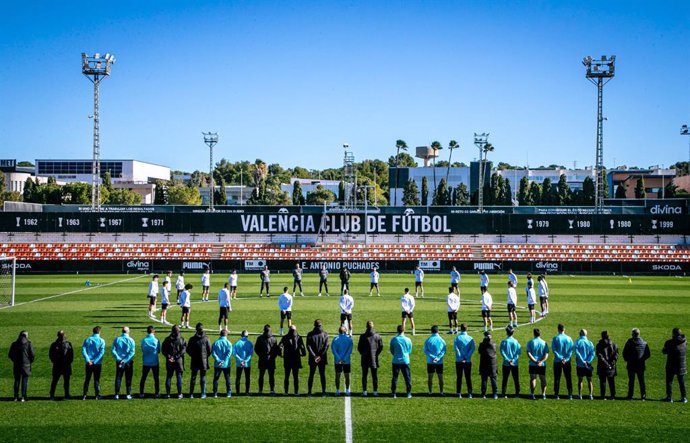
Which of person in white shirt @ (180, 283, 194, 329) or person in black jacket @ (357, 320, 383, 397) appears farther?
person in white shirt @ (180, 283, 194, 329)

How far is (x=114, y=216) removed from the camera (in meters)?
50.3

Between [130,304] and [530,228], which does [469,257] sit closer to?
[530,228]

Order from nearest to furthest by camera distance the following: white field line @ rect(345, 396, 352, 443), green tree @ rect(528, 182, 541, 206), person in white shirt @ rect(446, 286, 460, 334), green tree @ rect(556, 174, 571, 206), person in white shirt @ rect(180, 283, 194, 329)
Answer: white field line @ rect(345, 396, 352, 443) → person in white shirt @ rect(446, 286, 460, 334) → person in white shirt @ rect(180, 283, 194, 329) → green tree @ rect(556, 174, 571, 206) → green tree @ rect(528, 182, 541, 206)

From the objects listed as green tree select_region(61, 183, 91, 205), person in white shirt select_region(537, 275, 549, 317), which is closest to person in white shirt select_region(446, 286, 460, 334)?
person in white shirt select_region(537, 275, 549, 317)

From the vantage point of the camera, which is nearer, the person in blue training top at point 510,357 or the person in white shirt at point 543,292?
the person in blue training top at point 510,357

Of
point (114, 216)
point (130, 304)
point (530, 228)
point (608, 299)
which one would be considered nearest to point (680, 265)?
point (530, 228)

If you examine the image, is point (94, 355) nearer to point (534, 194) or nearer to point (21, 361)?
point (21, 361)

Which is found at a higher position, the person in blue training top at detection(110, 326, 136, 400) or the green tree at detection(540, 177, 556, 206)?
the green tree at detection(540, 177, 556, 206)

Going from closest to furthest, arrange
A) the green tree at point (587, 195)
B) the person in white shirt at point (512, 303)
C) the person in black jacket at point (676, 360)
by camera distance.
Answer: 1. the person in black jacket at point (676, 360)
2. the person in white shirt at point (512, 303)
3. the green tree at point (587, 195)

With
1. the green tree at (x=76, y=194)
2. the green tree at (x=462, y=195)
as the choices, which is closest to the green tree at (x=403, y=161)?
the green tree at (x=462, y=195)

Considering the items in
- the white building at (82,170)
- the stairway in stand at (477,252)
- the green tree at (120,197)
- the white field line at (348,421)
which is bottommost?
the white field line at (348,421)

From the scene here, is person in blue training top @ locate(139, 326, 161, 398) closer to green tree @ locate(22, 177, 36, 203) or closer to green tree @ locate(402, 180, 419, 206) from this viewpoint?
green tree @ locate(22, 177, 36, 203)

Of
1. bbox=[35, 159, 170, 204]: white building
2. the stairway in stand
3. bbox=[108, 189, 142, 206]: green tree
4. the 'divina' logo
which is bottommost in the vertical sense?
the stairway in stand

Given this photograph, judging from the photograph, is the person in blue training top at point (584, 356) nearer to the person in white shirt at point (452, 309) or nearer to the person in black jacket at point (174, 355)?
the person in white shirt at point (452, 309)
